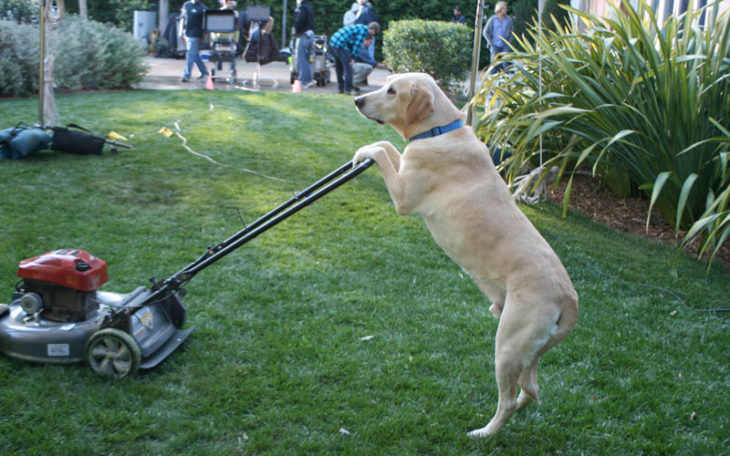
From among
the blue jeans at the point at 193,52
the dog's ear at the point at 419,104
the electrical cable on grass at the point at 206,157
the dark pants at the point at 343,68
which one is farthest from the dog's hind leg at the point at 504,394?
the blue jeans at the point at 193,52

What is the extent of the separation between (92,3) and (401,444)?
1028 inches

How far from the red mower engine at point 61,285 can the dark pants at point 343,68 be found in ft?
37.0

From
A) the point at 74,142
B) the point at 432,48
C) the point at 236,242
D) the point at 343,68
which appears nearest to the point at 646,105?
the point at 236,242

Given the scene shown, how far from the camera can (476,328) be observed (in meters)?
4.50

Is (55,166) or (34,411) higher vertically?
(55,166)

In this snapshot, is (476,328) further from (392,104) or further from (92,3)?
(92,3)

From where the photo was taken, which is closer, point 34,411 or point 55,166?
point 34,411

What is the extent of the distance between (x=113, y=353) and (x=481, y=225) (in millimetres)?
2196

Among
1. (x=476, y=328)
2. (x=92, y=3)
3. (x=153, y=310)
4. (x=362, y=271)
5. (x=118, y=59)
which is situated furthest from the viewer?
(x=92, y=3)

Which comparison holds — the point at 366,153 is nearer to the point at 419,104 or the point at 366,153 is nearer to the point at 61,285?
the point at 419,104

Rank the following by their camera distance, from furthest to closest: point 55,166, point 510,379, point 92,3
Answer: point 92,3 → point 55,166 → point 510,379

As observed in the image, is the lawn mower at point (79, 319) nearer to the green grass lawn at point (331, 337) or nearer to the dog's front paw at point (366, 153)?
the green grass lawn at point (331, 337)

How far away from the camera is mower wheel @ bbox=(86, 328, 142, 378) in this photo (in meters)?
3.42

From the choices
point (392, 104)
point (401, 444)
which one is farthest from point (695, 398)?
point (392, 104)
